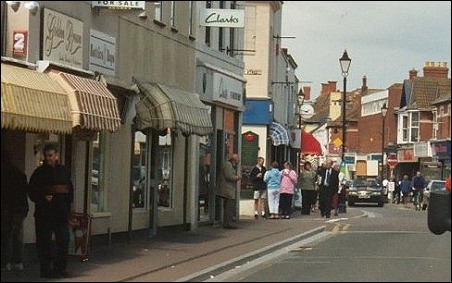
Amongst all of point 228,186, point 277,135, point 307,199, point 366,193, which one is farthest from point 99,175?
point 366,193

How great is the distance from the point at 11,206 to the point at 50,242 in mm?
747

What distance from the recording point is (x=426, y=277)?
52.1 feet

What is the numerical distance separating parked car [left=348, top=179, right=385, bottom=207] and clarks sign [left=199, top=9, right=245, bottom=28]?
32.2 meters

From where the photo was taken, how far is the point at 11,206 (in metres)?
14.7

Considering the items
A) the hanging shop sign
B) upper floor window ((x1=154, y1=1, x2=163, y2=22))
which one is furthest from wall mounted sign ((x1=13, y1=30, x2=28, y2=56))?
upper floor window ((x1=154, y1=1, x2=163, y2=22))

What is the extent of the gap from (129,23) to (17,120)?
7617mm

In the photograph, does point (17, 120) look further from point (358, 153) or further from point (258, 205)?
point (358, 153)

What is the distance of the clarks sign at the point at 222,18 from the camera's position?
81.8 feet

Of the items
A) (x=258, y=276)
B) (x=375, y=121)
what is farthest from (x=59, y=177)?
(x=375, y=121)

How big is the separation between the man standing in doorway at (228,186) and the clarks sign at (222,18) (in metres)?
3.73

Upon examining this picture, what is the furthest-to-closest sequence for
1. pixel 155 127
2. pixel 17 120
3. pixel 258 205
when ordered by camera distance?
1. pixel 258 205
2. pixel 155 127
3. pixel 17 120

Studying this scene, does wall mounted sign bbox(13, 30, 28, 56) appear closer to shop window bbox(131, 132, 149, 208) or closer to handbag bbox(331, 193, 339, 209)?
shop window bbox(131, 132, 149, 208)

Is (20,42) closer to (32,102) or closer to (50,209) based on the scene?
(32,102)

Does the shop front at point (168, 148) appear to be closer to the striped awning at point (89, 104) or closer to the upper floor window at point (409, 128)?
the striped awning at point (89, 104)
